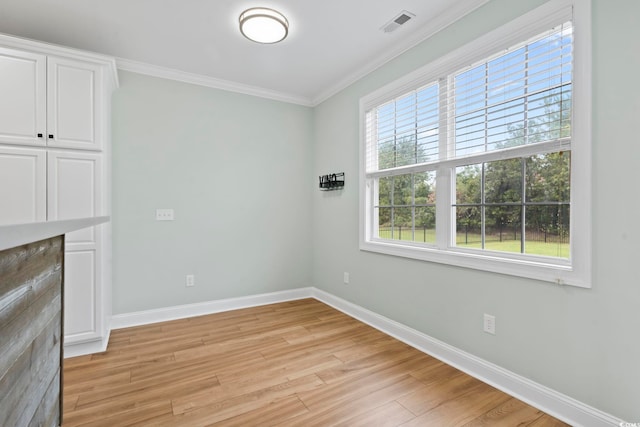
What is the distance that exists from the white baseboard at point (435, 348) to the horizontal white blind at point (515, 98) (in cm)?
148

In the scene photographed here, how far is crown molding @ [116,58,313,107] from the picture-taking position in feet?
10.1

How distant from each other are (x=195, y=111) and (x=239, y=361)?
2629 mm

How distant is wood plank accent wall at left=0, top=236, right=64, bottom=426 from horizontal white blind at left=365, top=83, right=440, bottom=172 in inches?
98.7

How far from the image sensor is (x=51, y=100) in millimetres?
2354

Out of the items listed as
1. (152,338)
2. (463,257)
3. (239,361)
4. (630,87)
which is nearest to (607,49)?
(630,87)

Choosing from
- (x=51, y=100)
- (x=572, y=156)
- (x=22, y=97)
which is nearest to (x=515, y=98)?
(x=572, y=156)

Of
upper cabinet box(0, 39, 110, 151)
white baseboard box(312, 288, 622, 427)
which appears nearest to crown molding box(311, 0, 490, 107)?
upper cabinet box(0, 39, 110, 151)

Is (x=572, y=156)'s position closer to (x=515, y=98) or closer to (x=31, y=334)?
(x=515, y=98)

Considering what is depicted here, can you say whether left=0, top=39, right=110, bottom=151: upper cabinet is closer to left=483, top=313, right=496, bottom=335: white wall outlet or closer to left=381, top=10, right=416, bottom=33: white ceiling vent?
left=381, top=10, right=416, bottom=33: white ceiling vent

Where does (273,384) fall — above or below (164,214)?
below

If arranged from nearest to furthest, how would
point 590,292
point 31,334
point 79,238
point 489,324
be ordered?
point 31,334, point 590,292, point 489,324, point 79,238

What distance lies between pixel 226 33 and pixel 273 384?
2.77 m

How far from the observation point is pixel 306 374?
2.19 m

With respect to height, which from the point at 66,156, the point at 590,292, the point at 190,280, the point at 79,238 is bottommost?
the point at 190,280
